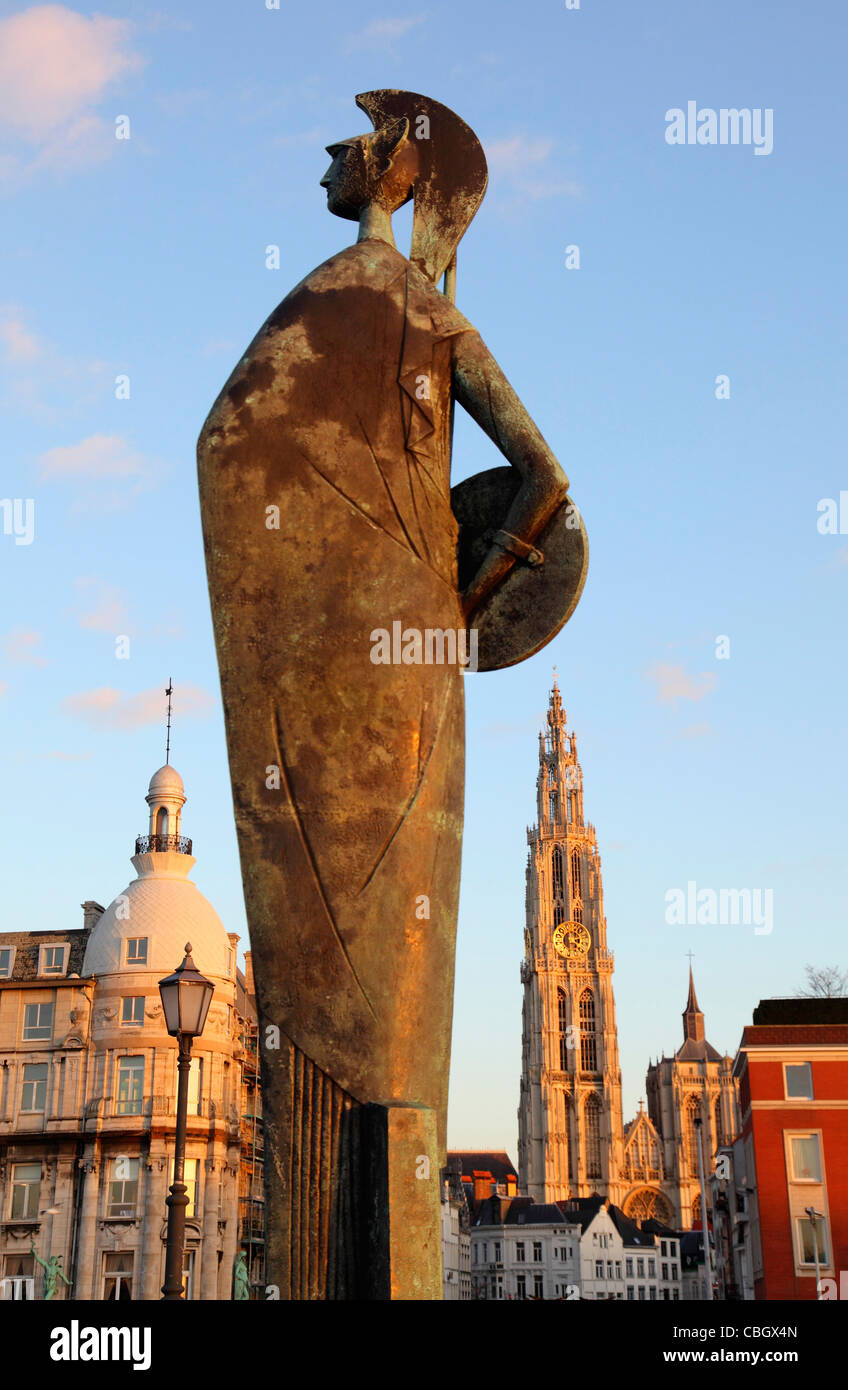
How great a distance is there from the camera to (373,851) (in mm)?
5785

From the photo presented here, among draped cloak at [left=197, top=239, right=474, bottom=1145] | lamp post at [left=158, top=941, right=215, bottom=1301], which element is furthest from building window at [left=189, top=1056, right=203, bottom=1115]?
draped cloak at [left=197, top=239, right=474, bottom=1145]

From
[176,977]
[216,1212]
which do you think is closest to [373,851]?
[176,977]

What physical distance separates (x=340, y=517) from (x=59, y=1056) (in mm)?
43293

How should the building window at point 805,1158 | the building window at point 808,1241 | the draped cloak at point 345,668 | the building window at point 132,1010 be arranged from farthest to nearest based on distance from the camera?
the building window at point 132,1010
the building window at point 805,1158
the building window at point 808,1241
the draped cloak at point 345,668

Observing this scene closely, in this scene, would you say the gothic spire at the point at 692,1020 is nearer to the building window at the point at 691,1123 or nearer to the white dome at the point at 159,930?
the building window at the point at 691,1123

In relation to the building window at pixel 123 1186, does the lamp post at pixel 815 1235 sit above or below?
below

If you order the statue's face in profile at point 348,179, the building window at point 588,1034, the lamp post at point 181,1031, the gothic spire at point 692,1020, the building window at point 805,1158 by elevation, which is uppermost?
the gothic spire at point 692,1020

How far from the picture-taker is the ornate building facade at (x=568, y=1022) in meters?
129

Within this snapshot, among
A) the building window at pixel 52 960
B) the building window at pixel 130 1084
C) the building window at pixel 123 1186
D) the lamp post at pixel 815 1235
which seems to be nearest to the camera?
the lamp post at pixel 815 1235

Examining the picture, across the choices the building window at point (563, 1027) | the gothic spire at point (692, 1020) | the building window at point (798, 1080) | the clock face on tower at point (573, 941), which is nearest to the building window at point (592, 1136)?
the building window at point (563, 1027)

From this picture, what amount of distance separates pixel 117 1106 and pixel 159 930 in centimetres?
566

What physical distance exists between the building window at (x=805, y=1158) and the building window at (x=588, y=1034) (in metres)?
97.2

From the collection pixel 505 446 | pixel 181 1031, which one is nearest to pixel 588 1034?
pixel 181 1031

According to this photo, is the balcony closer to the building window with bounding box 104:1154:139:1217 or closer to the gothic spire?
the building window with bounding box 104:1154:139:1217
